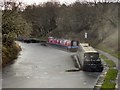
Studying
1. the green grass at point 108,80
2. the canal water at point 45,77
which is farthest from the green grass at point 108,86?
the canal water at point 45,77

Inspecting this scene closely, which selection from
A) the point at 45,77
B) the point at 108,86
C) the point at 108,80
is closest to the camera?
Answer: the point at 108,86

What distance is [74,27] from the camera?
2067 inches

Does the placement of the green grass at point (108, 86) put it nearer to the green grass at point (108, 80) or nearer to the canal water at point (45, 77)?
the green grass at point (108, 80)

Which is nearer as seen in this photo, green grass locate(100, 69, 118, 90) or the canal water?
green grass locate(100, 69, 118, 90)

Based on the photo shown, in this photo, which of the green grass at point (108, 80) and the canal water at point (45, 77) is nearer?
the green grass at point (108, 80)

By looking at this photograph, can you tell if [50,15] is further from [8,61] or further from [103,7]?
[8,61]

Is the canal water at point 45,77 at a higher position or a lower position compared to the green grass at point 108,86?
lower

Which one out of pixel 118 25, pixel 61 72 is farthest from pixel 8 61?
pixel 118 25

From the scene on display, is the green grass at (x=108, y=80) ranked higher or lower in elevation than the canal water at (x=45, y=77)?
higher

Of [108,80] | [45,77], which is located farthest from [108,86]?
[45,77]

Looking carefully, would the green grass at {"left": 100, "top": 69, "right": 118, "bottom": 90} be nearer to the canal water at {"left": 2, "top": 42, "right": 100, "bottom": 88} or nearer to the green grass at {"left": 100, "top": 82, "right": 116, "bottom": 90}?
the green grass at {"left": 100, "top": 82, "right": 116, "bottom": 90}

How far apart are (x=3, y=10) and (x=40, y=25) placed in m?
48.4

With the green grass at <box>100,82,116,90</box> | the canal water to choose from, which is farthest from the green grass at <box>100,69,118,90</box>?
the canal water

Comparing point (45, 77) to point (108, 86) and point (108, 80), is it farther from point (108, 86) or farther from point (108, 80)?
point (108, 86)
